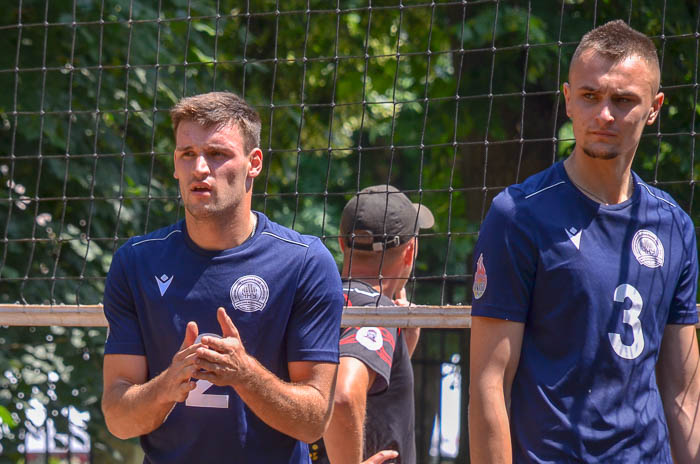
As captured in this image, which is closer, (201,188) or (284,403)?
(284,403)

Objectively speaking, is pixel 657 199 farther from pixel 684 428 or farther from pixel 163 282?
pixel 163 282

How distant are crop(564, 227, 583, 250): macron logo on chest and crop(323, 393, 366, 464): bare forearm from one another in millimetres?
1086

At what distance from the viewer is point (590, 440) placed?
2.73 meters

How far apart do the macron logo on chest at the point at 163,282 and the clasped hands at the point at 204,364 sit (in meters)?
0.31

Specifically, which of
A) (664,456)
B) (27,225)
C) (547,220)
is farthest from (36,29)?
(664,456)

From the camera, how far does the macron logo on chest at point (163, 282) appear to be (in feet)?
10.1

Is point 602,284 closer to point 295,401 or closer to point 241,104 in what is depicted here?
point 295,401

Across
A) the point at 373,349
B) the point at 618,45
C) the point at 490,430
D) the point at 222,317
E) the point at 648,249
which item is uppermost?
the point at 618,45

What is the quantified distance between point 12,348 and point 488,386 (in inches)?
189

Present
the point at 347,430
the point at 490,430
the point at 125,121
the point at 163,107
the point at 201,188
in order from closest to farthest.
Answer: the point at 490,430 < the point at 201,188 < the point at 347,430 < the point at 125,121 < the point at 163,107

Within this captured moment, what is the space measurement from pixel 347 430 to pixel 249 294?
0.76 meters

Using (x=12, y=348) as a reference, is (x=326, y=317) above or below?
above

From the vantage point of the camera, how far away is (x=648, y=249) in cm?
291

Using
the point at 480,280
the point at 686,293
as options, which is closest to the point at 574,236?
the point at 480,280
